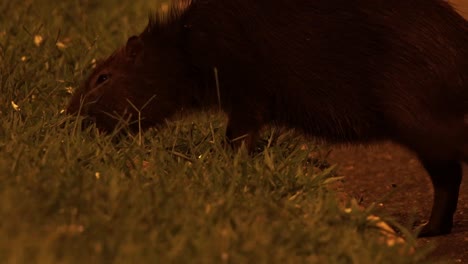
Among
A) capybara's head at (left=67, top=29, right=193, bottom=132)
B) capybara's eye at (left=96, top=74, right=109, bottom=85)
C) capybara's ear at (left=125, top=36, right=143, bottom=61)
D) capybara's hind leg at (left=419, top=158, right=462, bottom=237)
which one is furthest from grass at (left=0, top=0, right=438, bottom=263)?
capybara's hind leg at (left=419, top=158, right=462, bottom=237)

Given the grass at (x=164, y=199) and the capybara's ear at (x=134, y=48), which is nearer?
the grass at (x=164, y=199)

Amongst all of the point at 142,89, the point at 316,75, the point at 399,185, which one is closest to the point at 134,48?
the point at 142,89

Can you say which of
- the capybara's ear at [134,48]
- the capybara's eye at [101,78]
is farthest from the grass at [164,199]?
the capybara's ear at [134,48]

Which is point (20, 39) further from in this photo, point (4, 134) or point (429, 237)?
point (429, 237)

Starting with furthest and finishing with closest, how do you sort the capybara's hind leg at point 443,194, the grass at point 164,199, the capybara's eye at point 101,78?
the capybara's eye at point 101,78 < the capybara's hind leg at point 443,194 < the grass at point 164,199

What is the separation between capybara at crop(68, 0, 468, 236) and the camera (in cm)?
408

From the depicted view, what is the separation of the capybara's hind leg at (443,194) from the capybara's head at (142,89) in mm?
1174

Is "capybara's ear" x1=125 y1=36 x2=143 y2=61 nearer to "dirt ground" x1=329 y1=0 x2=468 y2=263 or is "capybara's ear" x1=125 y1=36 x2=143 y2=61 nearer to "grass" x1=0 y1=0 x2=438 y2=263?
"grass" x1=0 y1=0 x2=438 y2=263

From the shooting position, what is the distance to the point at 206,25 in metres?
4.36

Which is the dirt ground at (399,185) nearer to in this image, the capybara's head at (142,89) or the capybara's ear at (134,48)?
the capybara's head at (142,89)

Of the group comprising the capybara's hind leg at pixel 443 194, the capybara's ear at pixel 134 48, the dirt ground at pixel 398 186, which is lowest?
the dirt ground at pixel 398 186

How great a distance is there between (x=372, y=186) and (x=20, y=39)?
223 cm

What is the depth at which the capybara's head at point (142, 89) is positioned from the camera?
445 cm

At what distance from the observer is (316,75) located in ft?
13.8
